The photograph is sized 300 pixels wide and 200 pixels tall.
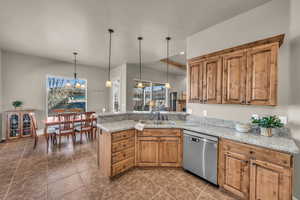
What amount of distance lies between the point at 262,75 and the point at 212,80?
2.39 feet

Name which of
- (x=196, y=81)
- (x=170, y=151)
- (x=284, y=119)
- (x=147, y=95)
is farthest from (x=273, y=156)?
(x=147, y=95)

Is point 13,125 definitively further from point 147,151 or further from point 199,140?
point 199,140

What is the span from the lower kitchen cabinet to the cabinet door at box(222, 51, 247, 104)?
76 centimetres

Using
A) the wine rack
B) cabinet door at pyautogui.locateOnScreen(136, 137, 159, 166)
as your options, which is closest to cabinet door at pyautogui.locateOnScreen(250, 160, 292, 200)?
cabinet door at pyautogui.locateOnScreen(136, 137, 159, 166)

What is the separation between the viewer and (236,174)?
1.84 metres

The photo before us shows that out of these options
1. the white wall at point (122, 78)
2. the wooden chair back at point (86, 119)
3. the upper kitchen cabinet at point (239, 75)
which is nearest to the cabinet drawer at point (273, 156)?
the upper kitchen cabinet at point (239, 75)

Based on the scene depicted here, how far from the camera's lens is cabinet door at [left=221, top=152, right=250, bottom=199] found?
1.75 meters

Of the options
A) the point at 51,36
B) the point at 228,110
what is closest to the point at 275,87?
the point at 228,110

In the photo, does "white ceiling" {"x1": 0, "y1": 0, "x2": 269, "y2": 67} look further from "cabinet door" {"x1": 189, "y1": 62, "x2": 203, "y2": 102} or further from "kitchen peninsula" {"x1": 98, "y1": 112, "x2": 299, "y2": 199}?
"kitchen peninsula" {"x1": 98, "y1": 112, "x2": 299, "y2": 199}

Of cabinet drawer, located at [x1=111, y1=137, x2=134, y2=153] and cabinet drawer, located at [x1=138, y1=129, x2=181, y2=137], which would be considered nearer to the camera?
cabinet drawer, located at [x1=111, y1=137, x2=134, y2=153]

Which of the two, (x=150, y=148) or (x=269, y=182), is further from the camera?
(x=150, y=148)

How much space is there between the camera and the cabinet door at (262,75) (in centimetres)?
175

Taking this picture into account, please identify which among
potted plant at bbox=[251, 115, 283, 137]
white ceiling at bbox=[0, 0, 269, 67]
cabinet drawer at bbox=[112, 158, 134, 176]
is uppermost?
white ceiling at bbox=[0, 0, 269, 67]

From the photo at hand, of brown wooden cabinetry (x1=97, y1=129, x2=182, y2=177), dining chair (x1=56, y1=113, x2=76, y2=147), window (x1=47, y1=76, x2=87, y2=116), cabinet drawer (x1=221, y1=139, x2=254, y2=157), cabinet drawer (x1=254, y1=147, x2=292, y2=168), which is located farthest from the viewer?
window (x1=47, y1=76, x2=87, y2=116)
